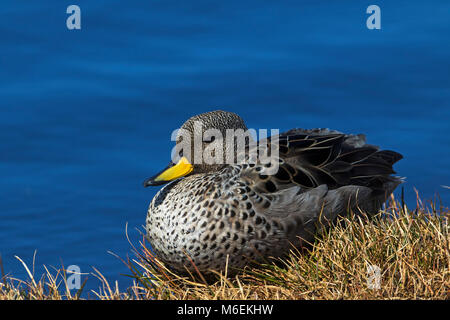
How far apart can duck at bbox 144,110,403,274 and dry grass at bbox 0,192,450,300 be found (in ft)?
0.36

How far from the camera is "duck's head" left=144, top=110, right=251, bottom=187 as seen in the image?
5465 millimetres

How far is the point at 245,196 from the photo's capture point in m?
5.21

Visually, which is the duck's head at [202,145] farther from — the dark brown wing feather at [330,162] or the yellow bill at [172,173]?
the dark brown wing feather at [330,162]

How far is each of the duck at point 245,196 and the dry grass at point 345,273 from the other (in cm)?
11

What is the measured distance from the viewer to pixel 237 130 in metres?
5.61

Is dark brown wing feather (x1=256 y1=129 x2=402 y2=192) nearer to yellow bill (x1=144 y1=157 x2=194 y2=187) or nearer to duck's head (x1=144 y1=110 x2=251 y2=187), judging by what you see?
duck's head (x1=144 y1=110 x2=251 y2=187)

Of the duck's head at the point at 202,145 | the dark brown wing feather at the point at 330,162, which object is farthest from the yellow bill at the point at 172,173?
the dark brown wing feather at the point at 330,162

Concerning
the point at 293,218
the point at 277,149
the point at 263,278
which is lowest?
the point at 263,278

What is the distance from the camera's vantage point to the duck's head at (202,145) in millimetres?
5465

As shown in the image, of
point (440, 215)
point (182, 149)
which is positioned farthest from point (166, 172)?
point (440, 215)

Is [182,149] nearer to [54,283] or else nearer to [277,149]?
[277,149]

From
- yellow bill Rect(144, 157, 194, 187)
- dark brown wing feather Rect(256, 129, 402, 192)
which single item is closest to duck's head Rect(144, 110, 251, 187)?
yellow bill Rect(144, 157, 194, 187)
